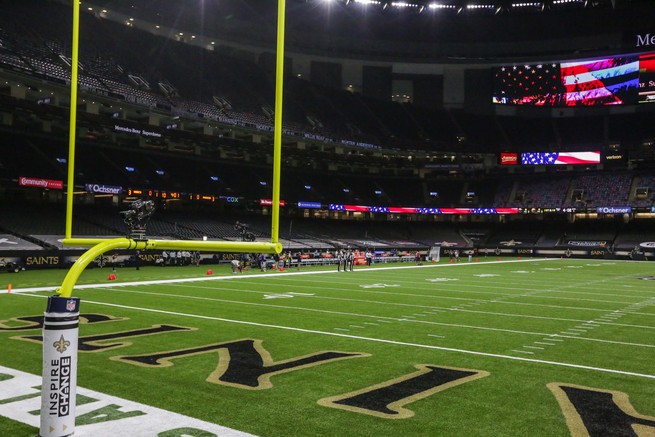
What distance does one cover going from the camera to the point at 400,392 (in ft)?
19.7

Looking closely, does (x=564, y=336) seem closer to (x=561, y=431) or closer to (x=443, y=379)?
(x=443, y=379)

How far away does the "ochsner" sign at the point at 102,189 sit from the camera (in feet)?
114


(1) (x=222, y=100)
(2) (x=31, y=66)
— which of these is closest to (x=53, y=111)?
(2) (x=31, y=66)

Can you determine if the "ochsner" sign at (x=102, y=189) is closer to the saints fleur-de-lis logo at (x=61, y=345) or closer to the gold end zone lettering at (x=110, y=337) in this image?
the gold end zone lettering at (x=110, y=337)

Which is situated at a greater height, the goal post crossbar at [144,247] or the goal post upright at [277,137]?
the goal post upright at [277,137]

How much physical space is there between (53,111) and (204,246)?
3435cm

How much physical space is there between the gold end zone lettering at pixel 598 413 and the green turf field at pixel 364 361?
0.07ft

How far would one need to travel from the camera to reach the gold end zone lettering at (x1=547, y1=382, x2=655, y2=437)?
4816 millimetres

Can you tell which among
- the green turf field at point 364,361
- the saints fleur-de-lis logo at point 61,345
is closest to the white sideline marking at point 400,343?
the green turf field at point 364,361

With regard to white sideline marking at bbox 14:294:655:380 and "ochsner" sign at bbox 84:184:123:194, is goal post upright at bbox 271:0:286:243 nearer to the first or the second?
white sideline marking at bbox 14:294:655:380

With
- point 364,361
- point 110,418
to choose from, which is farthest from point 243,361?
point 110,418

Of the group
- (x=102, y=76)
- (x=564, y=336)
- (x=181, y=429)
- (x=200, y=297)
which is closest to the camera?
(x=181, y=429)

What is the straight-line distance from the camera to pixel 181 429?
15.3 ft

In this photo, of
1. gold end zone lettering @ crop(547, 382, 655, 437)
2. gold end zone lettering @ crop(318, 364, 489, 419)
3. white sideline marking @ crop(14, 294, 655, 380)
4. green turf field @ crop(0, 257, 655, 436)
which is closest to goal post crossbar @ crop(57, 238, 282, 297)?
green turf field @ crop(0, 257, 655, 436)
